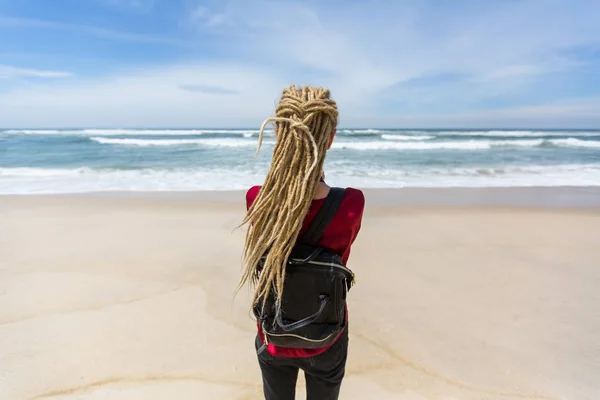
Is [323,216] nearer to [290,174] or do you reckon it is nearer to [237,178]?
[290,174]

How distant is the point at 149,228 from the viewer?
580 centimetres

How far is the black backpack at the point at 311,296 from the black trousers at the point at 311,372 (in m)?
0.12

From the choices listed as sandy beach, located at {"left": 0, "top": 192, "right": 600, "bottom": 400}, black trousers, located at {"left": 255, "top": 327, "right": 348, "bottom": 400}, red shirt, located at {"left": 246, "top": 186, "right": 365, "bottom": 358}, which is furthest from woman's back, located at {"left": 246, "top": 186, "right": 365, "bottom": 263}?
sandy beach, located at {"left": 0, "top": 192, "right": 600, "bottom": 400}

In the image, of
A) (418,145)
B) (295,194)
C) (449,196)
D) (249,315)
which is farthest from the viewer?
(418,145)

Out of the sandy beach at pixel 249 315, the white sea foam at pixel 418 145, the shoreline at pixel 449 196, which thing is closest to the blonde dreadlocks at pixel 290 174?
the sandy beach at pixel 249 315

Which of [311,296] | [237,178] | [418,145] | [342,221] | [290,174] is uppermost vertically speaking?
[290,174]

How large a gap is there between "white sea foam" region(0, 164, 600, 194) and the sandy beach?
4.44 meters

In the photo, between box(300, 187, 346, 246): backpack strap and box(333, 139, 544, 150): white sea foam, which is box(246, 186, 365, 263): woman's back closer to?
box(300, 187, 346, 246): backpack strap

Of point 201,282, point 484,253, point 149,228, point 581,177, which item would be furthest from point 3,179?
point 581,177

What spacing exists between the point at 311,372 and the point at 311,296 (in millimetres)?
415

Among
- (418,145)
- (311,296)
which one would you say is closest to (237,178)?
(311,296)

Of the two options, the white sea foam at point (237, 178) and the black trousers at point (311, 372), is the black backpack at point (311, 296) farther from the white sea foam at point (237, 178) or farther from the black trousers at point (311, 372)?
the white sea foam at point (237, 178)

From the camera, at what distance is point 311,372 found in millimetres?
1584

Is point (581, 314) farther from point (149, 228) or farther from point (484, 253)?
point (149, 228)
